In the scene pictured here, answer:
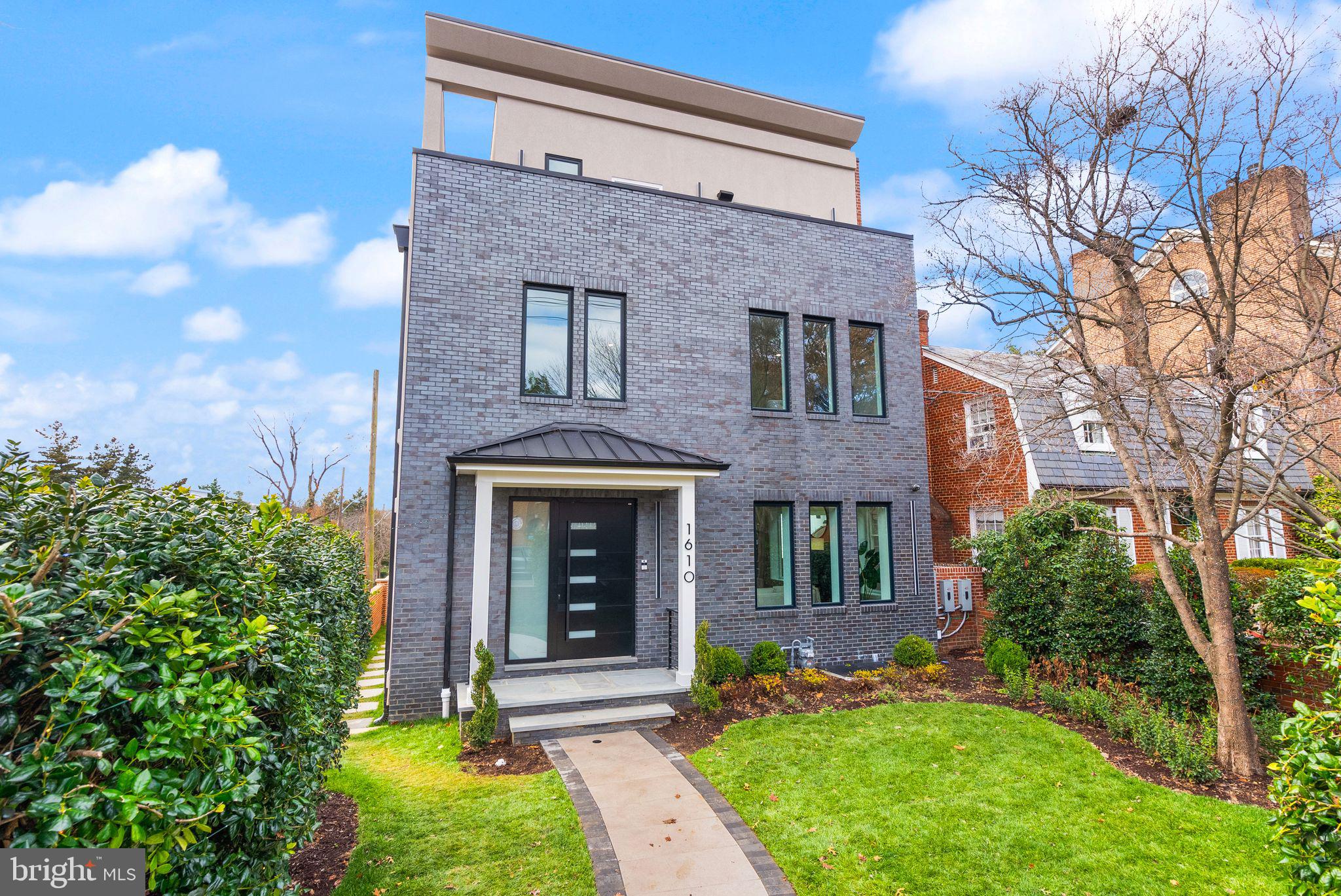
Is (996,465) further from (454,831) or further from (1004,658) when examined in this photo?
(454,831)

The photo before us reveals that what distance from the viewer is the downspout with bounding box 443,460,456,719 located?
28.0 ft

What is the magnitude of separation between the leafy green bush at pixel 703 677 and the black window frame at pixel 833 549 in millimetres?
2769

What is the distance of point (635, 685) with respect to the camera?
8.48 meters

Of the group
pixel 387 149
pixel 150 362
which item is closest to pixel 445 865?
pixel 387 149

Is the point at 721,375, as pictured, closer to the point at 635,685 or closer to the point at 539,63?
the point at 635,685

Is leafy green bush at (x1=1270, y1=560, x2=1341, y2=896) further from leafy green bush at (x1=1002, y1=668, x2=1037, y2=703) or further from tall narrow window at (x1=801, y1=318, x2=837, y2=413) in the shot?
tall narrow window at (x1=801, y1=318, x2=837, y2=413)

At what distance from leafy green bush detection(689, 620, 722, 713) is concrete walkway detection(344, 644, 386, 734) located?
3991 millimetres

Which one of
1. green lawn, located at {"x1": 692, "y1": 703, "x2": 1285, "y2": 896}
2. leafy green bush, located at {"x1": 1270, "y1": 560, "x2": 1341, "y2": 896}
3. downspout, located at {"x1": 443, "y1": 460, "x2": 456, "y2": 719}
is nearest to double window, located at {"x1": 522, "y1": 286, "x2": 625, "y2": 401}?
downspout, located at {"x1": 443, "y1": 460, "x2": 456, "y2": 719}

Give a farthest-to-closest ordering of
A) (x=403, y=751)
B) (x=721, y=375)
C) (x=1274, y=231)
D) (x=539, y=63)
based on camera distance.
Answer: (x=539, y=63)
(x=721, y=375)
(x=403, y=751)
(x=1274, y=231)

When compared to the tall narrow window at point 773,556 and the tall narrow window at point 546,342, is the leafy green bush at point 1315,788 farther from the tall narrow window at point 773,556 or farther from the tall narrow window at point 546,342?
the tall narrow window at point 546,342

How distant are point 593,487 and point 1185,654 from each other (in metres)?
7.55

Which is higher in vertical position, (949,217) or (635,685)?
(949,217)

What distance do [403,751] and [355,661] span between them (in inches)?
64.3

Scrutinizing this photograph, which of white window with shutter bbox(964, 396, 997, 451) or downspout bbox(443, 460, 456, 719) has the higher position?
white window with shutter bbox(964, 396, 997, 451)
